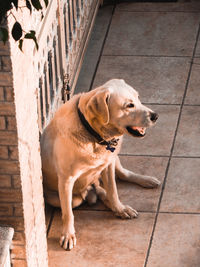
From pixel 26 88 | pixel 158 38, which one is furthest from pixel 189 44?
pixel 26 88

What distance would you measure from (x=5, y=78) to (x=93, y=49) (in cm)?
395

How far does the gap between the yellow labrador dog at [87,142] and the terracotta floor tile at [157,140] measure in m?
0.76

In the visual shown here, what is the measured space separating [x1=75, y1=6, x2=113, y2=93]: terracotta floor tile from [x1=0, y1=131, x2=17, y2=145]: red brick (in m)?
3.02

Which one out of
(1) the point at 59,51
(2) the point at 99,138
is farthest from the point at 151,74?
(2) the point at 99,138

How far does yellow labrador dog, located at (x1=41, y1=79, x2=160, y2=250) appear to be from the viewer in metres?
5.17

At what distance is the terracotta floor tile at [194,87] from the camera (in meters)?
7.32

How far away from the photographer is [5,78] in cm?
429

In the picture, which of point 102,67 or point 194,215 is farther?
point 102,67

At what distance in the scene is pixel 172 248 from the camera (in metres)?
5.55

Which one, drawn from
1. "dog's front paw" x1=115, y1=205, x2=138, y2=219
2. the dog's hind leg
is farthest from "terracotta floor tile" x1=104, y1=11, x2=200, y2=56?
"dog's front paw" x1=115, y1=205, x2=138, y2=219

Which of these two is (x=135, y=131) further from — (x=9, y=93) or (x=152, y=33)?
(x=152, y=33)

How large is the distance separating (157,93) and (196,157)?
1107mm

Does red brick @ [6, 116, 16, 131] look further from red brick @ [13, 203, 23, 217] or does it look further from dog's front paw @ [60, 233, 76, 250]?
dog's front paw @ [60, 233, 76, 250]

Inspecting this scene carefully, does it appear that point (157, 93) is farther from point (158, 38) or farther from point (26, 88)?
point (26, 88)
